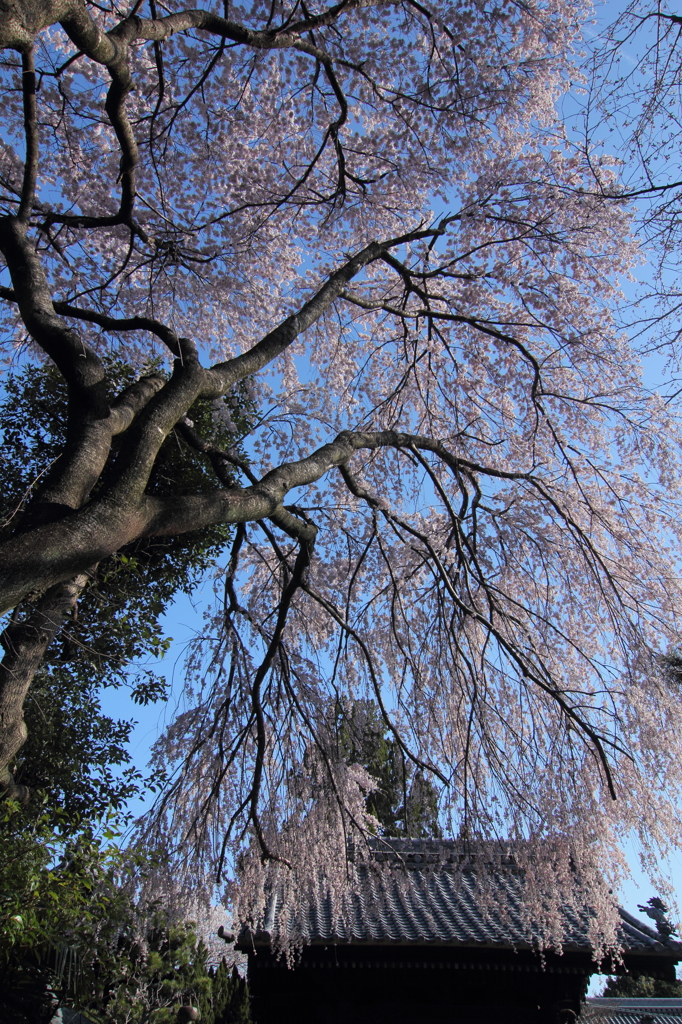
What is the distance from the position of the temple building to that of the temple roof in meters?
0.01

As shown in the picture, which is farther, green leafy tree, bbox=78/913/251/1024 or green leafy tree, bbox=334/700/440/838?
green leafy tree, bbox=334/700/440/838

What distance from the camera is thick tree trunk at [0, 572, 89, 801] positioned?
9.61ft

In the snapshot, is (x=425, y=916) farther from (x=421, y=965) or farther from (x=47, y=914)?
(x=47, y=914)

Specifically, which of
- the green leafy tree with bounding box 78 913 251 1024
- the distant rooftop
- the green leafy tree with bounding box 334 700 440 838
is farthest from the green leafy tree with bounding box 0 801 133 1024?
the distant rooftop

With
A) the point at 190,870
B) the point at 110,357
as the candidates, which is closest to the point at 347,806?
the point at 190,870

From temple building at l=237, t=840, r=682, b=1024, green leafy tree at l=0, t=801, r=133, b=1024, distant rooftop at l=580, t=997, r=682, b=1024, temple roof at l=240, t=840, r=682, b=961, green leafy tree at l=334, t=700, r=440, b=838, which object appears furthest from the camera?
distant rooftop at l=580, t=997, r=682, b=1024

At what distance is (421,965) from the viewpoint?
220 inches

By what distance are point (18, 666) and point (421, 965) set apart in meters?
4.67

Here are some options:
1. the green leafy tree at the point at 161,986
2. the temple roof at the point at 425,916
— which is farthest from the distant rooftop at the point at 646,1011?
the green leafy tree at the point at 161,986

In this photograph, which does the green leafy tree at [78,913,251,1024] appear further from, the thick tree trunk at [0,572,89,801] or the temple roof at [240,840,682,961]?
the thick tree trunk at [0,572,89,801]

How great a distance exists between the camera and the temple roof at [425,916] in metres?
5.15

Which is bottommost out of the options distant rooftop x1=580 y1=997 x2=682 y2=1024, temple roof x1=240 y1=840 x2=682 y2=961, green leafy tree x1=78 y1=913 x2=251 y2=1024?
distant rooftop x1=580 y1=997 x2=682 y2=1024

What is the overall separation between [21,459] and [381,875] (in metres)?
4.28

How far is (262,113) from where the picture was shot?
6.57 metres
